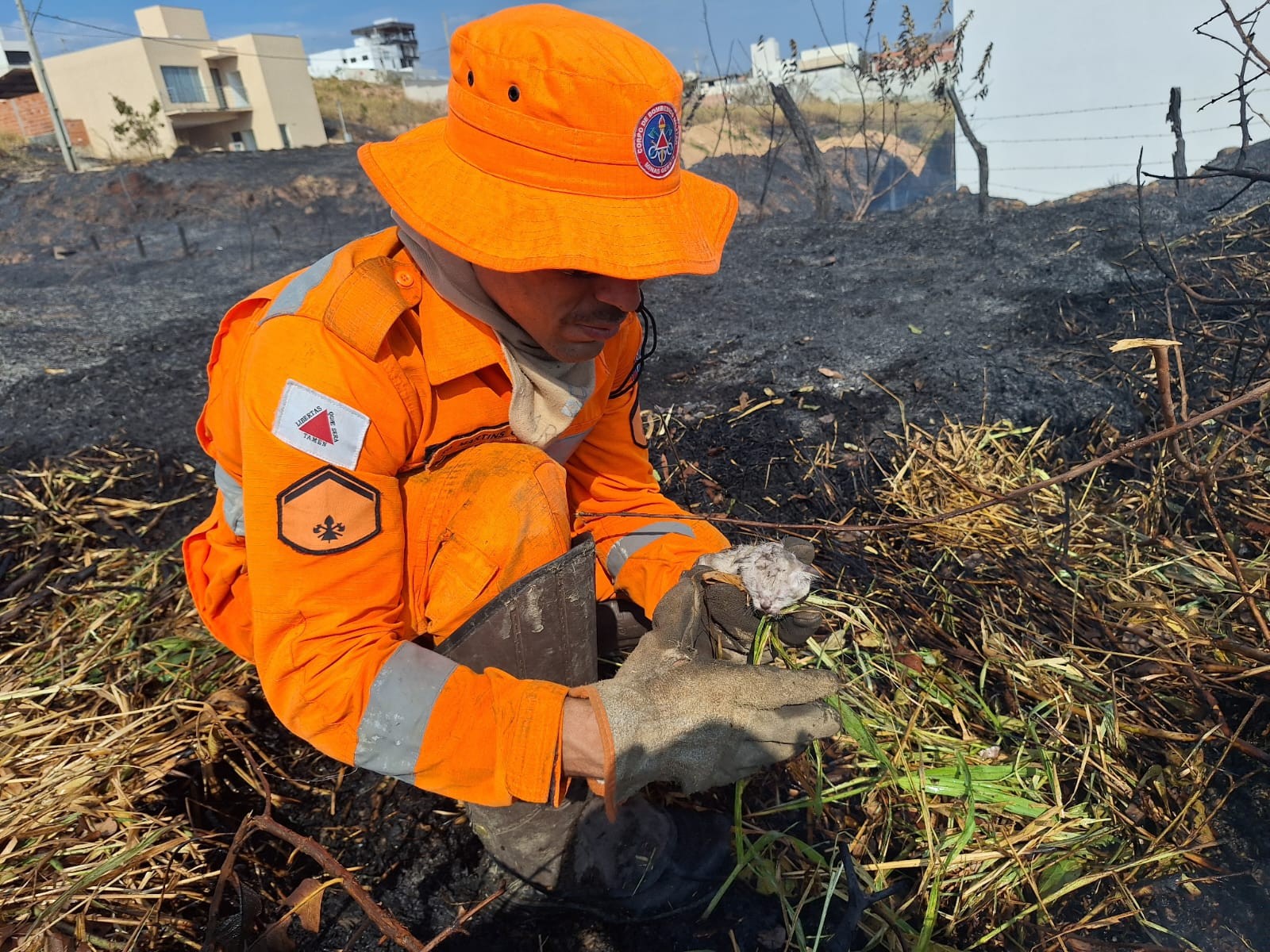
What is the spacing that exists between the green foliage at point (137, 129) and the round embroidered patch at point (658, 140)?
28.2 m

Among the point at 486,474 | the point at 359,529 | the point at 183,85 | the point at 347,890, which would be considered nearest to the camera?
the point at 359,529

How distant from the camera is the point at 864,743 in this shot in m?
1.90

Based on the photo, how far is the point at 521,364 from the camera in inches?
62.8

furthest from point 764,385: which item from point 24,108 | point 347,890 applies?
point 24,108

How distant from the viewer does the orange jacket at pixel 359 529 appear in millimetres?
1327

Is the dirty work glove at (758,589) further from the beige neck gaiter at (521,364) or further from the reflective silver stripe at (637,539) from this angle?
the beige neck gaiter at (521,364)

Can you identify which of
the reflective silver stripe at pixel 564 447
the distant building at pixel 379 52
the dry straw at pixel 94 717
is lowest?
→ the dry straw at pixel 94 717

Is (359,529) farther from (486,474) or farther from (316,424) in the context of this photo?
(486,474)

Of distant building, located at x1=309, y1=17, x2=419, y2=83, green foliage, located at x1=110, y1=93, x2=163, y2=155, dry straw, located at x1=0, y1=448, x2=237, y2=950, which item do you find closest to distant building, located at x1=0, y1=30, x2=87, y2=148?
green foliage, located at x1=110, y1=93, x2=163, y2=155

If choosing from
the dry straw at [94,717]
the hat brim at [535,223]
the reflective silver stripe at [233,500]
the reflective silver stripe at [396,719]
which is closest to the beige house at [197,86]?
the dry straw at [94,717]

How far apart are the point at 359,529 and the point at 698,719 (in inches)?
30.1

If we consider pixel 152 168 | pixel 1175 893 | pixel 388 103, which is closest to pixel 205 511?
pixel 1175 893

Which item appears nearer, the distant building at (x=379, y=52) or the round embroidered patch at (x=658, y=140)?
the round embroidered patch at (x=658, y=140)

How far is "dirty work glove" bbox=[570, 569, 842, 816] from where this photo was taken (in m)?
1.41
